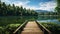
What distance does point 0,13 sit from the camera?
13.9 meters

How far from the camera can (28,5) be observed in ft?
37.3

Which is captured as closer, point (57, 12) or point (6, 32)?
point (6, 32)

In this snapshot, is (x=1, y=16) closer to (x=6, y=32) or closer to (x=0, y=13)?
(x=0, y=13)

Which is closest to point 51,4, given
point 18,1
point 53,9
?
point 53,9

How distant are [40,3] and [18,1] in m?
1.47

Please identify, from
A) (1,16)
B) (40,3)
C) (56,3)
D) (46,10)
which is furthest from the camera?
(1,16)

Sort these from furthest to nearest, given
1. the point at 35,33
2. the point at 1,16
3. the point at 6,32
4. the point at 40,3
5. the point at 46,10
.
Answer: the point at 1,16
the point at 40,3
the point at 46,10
the point at 6,32
the point at 35,33

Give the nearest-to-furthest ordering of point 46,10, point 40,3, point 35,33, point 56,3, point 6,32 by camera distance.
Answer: point 35,33
point 6,32
point 56,3
point 46,10
point 40,3

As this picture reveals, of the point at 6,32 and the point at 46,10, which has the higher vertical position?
the point at 46,10

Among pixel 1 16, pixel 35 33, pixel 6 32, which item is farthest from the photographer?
pixel 1 16

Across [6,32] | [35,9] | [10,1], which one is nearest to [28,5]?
[35,9]

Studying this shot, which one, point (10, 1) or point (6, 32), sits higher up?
point (10, 1)

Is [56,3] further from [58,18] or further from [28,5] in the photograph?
[28,5]

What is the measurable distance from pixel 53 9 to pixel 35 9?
1.43 m
